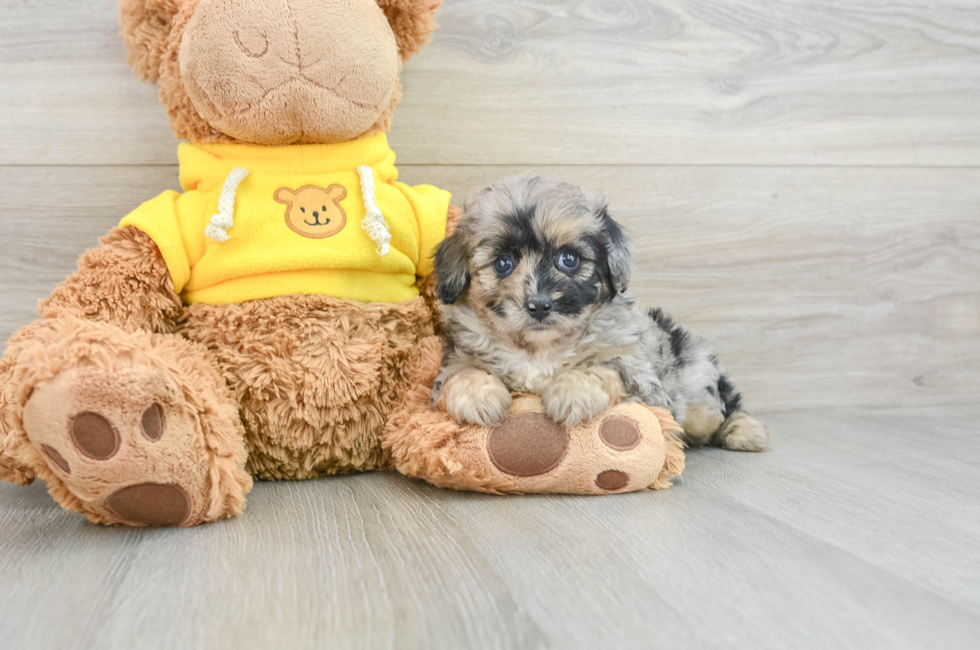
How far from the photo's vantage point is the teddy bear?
5.26ft

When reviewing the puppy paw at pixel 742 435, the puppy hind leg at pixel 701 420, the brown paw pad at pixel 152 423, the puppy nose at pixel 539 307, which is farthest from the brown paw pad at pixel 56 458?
the puppy paw at pixel 742 435

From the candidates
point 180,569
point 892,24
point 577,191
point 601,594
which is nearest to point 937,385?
point 892,24

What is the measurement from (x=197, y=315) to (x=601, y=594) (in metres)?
1.16

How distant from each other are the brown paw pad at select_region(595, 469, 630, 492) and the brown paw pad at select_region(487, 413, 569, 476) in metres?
0.10

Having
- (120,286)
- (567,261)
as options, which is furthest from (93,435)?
(567,261)

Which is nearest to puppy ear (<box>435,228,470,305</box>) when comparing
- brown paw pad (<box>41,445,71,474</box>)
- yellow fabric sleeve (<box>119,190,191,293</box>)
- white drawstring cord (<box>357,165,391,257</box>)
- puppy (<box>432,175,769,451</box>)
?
puppy (<box>432,175,769,451</box>)

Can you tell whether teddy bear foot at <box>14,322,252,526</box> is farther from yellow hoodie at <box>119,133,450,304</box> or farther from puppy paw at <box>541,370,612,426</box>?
puppy paw at <box>541,370,612,426</box>

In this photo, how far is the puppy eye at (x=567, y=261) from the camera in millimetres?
1663

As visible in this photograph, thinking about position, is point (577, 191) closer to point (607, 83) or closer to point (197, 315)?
point (607, 83)

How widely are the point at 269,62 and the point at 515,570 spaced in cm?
120

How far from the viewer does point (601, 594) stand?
1104 mm

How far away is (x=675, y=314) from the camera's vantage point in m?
2.51

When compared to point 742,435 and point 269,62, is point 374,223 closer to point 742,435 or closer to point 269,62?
point 269,62

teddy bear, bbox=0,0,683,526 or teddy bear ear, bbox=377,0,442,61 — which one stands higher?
teddy bear ear, bbox=377,0,442,61
